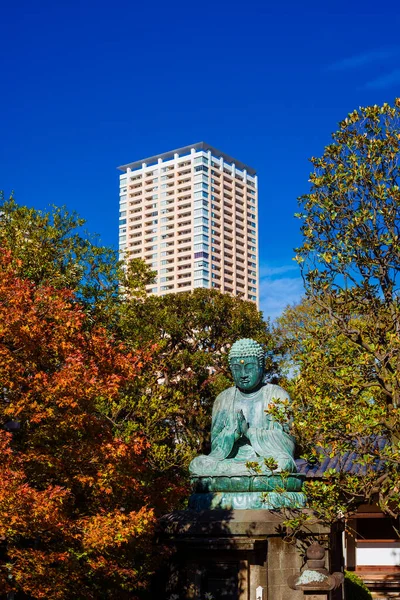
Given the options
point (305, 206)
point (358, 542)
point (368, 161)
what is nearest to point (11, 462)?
point (305, 206)

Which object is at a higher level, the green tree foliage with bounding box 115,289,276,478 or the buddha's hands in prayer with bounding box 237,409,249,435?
the green tree foliage with bounding box 115,289,276,478

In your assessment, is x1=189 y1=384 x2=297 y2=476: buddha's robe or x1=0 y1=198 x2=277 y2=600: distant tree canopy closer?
x1=0 y1=198 x2=277 y2=600: distant tree canopy

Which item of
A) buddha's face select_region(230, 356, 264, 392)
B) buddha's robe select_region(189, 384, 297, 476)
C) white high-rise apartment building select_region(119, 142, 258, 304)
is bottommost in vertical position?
buddha's robe select_region(189, 384, 297, 476)

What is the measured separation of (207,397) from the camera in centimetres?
2638

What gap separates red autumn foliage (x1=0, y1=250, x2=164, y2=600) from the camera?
35.7 ft

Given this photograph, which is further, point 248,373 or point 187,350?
point 187,350

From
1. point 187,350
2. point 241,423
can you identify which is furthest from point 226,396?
point 187,350

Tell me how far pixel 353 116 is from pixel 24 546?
8.96 m

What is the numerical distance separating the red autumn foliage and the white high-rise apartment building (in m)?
94.3

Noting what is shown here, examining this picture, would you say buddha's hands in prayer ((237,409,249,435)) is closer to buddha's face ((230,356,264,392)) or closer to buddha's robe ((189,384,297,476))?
buddha's robe ((189,384,297,476))

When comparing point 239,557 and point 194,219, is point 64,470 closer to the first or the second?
point 239,557

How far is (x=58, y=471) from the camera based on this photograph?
38.6 ft

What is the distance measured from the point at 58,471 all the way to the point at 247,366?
4.32 meters

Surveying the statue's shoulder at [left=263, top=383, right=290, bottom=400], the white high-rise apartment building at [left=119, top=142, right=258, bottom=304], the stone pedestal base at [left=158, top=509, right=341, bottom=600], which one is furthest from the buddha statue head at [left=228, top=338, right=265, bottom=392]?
the white high-rise apartment building at [left=119, top=142, right=258, bottom=304]
